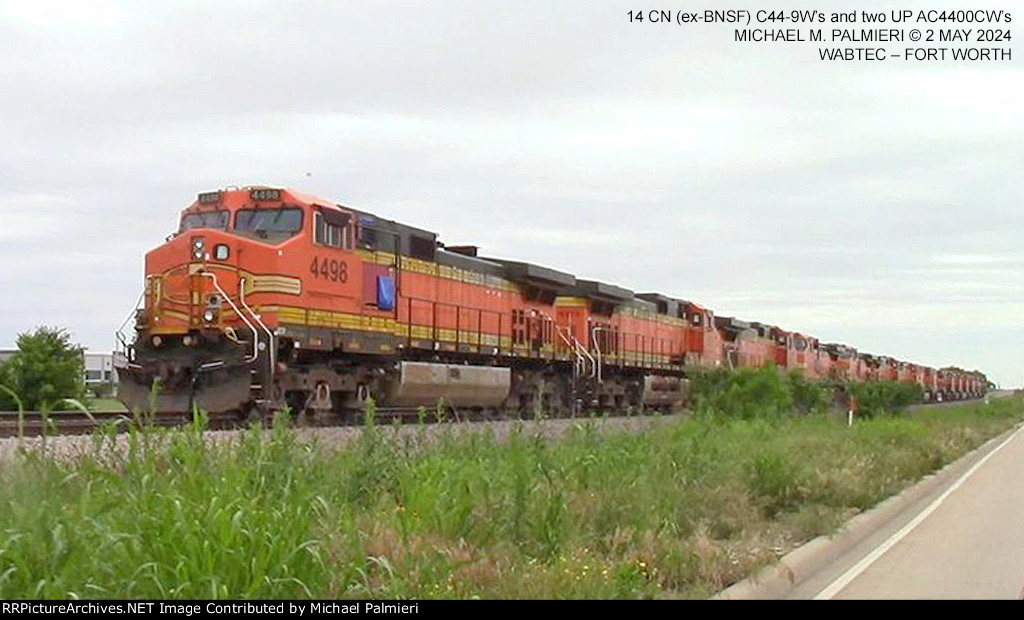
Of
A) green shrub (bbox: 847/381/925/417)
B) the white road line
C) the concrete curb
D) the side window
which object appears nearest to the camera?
the concrete curb

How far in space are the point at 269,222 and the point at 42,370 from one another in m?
12.5

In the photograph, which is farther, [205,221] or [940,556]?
[205,221]

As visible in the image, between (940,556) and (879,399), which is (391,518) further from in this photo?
(879,399)

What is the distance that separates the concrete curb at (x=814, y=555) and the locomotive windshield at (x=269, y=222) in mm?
10506

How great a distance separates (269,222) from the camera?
19.4m

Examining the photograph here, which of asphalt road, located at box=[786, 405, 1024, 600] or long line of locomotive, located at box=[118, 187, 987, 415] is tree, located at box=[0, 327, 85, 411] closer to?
long line of locomotive, located at box=[118, 187, 987, 415]

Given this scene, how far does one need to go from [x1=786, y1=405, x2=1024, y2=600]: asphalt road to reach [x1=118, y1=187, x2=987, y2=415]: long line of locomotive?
15.3ft

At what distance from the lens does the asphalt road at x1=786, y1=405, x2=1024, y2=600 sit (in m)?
8.57

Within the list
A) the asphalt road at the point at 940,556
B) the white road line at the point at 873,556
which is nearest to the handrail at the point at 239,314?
the asphalt road at the point at 940,556

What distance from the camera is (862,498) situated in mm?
13570

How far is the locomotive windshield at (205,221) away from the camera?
19.5m

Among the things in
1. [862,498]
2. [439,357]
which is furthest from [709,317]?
[862,498]

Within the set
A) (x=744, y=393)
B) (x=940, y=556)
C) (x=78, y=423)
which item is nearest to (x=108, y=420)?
(x=78, y=423)

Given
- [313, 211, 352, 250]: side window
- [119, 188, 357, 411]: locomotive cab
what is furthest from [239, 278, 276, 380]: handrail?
[313, 211, 352, 250]: side window
